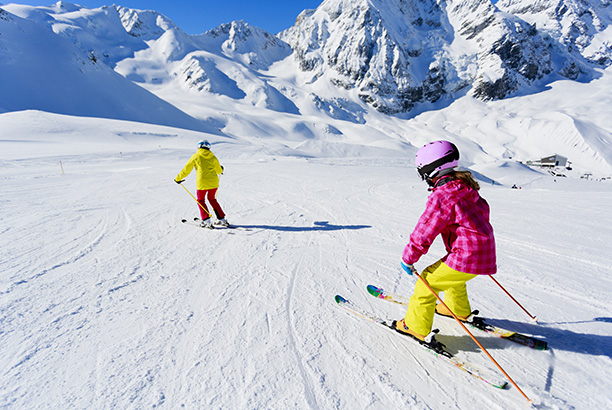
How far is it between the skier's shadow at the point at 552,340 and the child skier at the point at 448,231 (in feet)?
1.61

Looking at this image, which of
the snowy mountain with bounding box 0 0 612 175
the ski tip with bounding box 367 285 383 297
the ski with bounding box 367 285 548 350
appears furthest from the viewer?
the snowy mountain with bounding box 0 0 612 175

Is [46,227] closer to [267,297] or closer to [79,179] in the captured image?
[267,297]

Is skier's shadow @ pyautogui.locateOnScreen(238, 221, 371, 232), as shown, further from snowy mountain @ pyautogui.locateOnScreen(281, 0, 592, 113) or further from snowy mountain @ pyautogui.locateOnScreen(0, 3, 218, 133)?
snowy mountain @ pyautogui.locateOnScreen(281, 0, 592, 113)

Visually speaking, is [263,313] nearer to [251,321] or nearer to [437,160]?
[251,321]

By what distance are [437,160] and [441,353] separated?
1659 mm

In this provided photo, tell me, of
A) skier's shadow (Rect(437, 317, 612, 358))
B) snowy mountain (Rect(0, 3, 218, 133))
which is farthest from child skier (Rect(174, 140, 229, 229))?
snowy mountain (Rect(0, 3, 218, 133))

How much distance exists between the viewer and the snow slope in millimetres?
2090

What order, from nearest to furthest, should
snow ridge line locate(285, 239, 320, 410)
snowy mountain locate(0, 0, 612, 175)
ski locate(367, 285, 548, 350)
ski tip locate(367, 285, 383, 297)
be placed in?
snow ridge line locate(285, 239, 320, 410) < ski locate(367, 285, 548, 350) < ski tip locate(367, 285, 383, 297) < snowy mountain locate(0, 0, 612, 175)

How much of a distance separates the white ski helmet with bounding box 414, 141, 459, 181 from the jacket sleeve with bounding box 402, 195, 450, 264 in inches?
Result: 10.1

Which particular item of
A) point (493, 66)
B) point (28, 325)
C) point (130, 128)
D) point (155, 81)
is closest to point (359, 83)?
point (493, 66)

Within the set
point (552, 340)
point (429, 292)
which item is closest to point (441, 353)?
point (429, 292)

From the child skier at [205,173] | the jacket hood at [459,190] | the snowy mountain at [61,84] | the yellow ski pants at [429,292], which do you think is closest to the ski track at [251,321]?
the yellow ski pants at [429,292]

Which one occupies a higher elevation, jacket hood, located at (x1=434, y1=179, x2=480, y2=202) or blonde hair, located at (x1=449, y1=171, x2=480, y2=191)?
blonde hair, located at (x1=449, y1=171, x2=480, y2=191)

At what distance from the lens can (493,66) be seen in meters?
107
